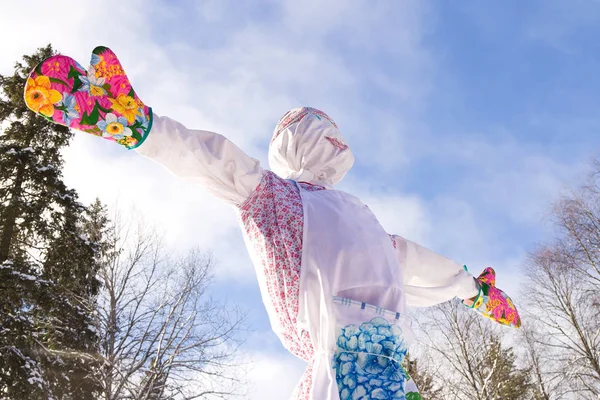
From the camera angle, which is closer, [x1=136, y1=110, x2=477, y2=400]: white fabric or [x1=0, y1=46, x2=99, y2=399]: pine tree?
[x1=136, y1=110, x2=477, y2=400]: white fabric

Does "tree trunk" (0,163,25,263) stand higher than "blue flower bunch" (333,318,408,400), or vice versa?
"tree trunk" (0,163,25,263)

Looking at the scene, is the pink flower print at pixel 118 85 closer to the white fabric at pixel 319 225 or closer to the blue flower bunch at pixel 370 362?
the white fabric at pixel 319 225

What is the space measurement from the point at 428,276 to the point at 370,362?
2.71ft

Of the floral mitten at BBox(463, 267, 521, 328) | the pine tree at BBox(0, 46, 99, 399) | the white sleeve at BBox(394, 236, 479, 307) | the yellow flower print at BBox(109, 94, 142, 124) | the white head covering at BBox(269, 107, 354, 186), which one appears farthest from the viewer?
the pine tree at BBox(0, 46, 99, 399)

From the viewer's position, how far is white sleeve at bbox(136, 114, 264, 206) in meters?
1.55

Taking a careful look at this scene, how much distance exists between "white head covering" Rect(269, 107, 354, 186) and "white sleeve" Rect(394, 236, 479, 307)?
1.35 ft

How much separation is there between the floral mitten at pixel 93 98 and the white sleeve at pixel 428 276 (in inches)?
46.1

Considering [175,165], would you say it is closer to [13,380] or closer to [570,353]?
[13,380]

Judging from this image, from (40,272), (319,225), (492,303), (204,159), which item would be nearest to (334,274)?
(319,225)

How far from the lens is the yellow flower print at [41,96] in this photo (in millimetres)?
1362

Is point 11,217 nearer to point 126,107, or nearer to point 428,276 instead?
point 126,107

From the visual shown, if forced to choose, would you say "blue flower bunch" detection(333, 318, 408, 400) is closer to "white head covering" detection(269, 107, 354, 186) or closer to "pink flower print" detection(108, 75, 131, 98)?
"white head covering" detection(269, 107, 354, 186)

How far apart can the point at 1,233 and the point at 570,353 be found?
1236 centimetres

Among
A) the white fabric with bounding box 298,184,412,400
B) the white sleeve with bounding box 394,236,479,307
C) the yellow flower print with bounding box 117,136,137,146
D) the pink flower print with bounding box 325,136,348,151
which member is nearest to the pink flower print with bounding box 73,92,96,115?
the yellow flower print with bounding box 117,136,137,146
